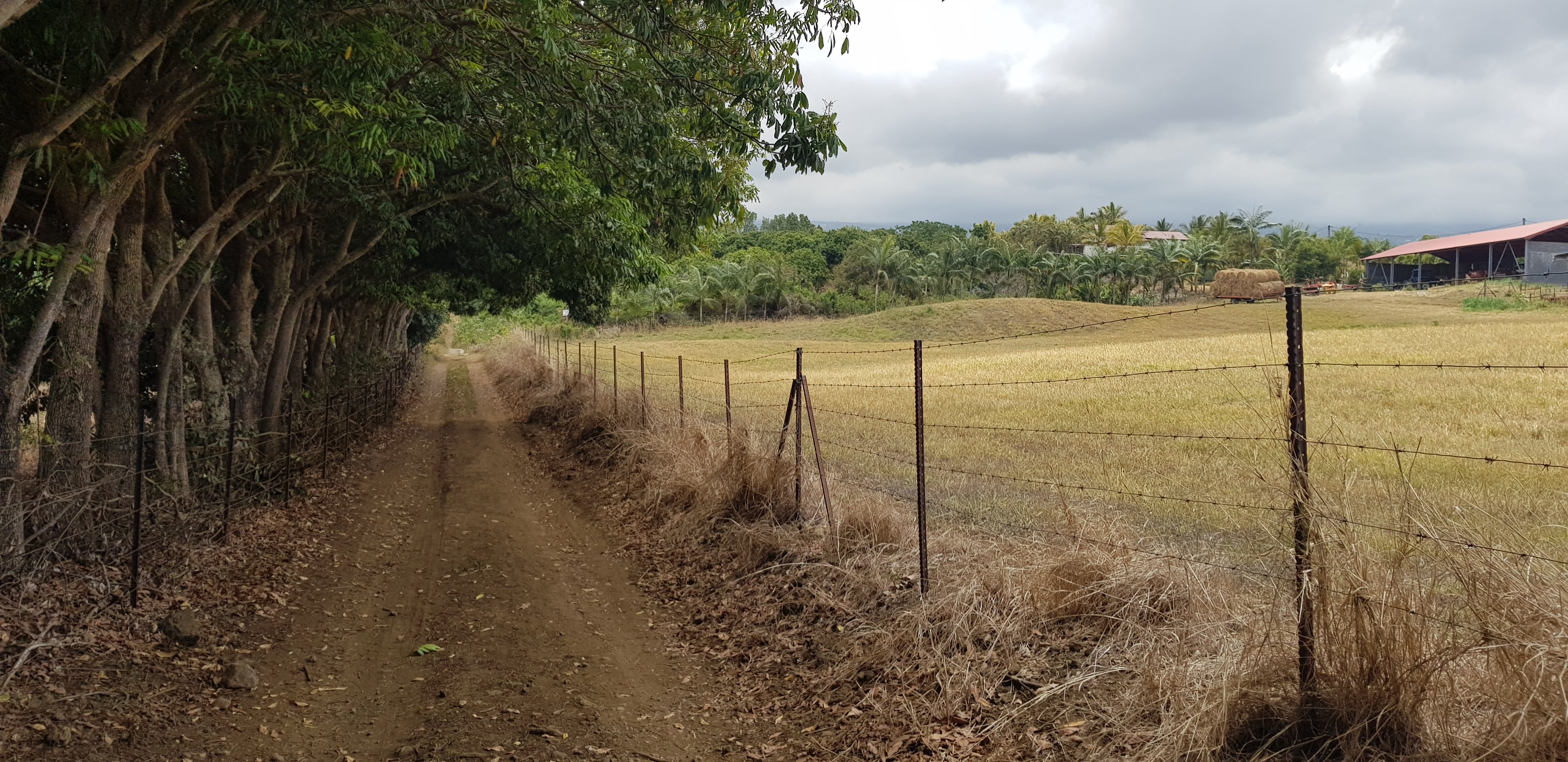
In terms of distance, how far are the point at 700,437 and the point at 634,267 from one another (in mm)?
6017

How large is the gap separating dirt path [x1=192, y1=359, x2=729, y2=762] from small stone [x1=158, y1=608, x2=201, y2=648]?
0.44 m

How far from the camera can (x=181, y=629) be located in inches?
255

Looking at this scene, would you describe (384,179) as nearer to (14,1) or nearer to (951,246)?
(14,1)

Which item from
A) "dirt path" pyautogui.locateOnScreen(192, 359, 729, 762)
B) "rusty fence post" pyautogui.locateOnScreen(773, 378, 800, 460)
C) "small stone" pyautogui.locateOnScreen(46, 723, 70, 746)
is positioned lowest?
"dirt path" pyautogui.locateOnScreen(192, 359, 729, 762)

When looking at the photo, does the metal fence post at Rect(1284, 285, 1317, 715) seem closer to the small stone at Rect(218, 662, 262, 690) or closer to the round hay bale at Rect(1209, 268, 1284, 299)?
the small stone at Rect(218, 662, 262, 690)

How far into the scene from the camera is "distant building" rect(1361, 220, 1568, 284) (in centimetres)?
5216

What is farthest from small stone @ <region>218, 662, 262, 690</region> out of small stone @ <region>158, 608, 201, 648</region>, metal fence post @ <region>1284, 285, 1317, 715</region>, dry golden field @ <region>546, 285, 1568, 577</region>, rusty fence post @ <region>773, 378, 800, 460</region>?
metal fence post @ <region>1284, 285, 1317, 715</region>

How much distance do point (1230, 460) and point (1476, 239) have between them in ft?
211

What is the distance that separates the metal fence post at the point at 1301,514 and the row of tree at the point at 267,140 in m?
4.80

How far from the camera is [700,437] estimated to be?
10.6m

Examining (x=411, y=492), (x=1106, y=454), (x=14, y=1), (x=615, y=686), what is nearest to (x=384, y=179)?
(x=411, y=492)

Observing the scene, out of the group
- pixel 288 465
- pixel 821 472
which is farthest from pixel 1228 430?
pixel 288 465

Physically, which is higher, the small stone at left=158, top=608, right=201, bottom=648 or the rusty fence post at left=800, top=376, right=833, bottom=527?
the rusty fence post at left=800, top=376, right=833, bottom=527

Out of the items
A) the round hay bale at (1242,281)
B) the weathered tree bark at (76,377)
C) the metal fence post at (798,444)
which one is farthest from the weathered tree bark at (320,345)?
the round hay bale at (1242,281)
